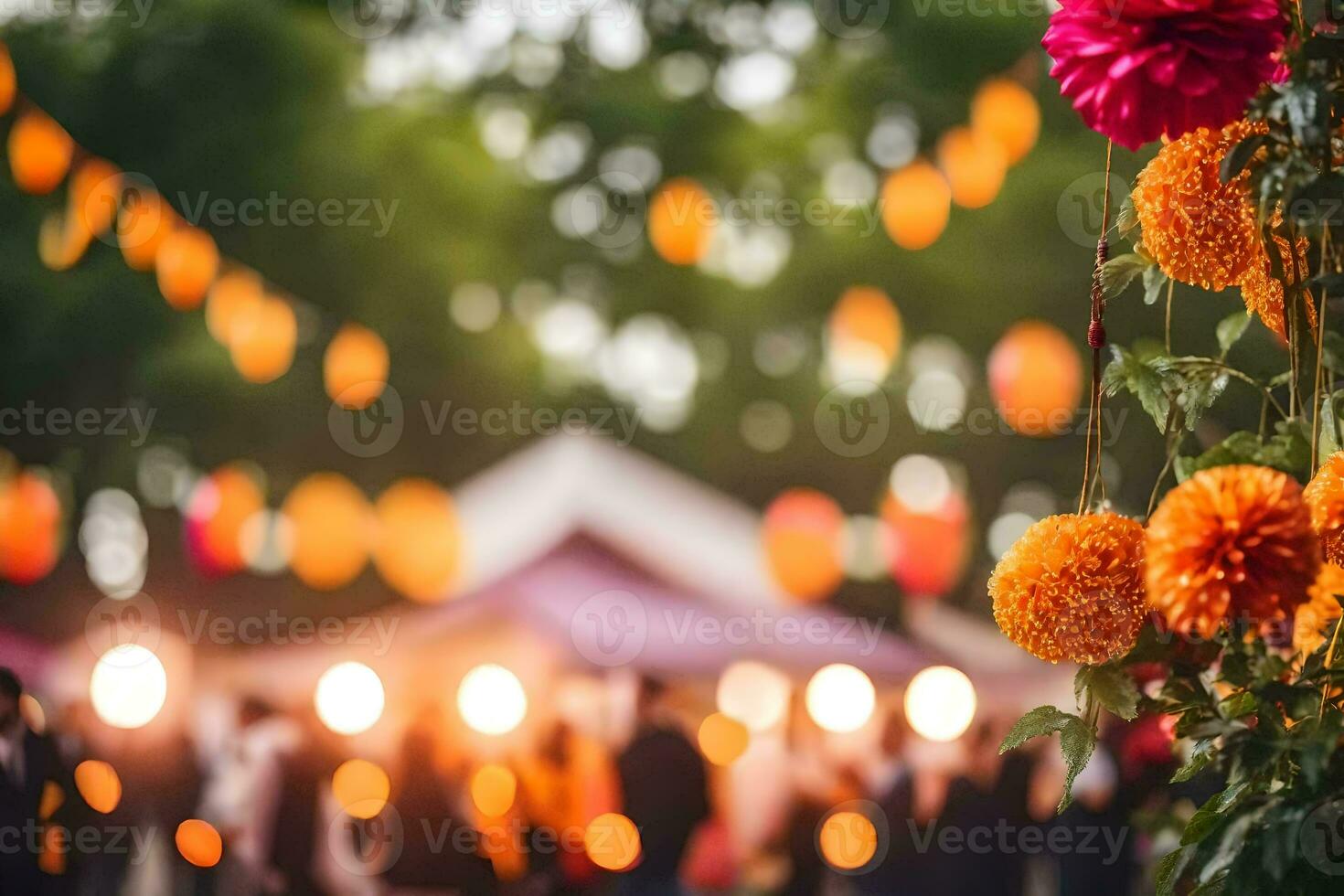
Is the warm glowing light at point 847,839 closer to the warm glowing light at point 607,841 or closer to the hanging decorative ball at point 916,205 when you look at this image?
the warm glowing light at point 607,841

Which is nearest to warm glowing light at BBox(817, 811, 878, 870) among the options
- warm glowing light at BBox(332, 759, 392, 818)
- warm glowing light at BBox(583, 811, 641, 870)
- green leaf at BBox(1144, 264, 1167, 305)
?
warm glowing light at BBox(583, 811, 641, 870)

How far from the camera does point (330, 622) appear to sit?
330cm

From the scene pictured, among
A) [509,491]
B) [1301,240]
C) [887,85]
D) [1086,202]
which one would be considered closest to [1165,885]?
[1301,240]

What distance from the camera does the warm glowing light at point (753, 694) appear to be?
337 centimetres

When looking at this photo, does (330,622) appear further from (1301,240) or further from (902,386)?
(1301,240)

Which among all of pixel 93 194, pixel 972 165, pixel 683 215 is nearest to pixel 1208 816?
pixel 972 165

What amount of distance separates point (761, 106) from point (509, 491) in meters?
1.24

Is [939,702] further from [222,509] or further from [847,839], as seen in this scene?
[222,509]

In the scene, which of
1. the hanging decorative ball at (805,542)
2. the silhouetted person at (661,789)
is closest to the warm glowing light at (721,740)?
the silhouetted person at (661,789)

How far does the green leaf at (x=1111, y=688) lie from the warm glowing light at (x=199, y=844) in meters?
3.29

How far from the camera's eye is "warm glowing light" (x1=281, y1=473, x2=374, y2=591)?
3.20m

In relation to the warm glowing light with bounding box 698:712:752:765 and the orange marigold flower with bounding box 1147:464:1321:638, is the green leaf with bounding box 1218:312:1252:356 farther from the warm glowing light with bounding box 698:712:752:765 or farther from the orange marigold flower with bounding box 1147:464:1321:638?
the warm glowing light with bounding box 698:712:752:765

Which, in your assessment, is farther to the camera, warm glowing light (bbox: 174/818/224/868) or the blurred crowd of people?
warm glowing light (bbox: 174/818/224/868)

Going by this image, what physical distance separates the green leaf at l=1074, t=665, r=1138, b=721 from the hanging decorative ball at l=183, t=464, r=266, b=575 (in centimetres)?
295
